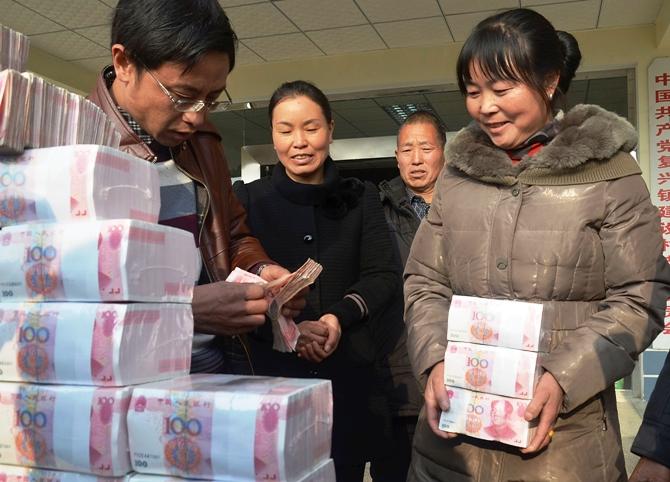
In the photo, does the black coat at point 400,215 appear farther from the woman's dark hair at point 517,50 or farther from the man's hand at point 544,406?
the man's hand at point 544,406

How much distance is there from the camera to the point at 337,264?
189 centimetres

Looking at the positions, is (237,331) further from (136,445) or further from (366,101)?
(366,101)

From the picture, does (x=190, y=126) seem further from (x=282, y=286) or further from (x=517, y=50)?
(x=517, y=50)

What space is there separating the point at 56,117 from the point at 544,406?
96 centimetres

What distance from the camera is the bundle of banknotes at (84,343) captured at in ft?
3.08

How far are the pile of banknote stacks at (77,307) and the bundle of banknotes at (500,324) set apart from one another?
52 centimetres

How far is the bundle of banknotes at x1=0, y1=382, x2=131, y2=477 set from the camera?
0.93 m

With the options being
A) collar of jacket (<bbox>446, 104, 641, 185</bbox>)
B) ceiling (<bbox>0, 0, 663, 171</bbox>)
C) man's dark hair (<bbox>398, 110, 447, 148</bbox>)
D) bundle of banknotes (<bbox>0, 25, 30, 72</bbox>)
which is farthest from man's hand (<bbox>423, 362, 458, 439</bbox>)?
ceiling (<bbox>0, 0, 663, 171</bbox>)

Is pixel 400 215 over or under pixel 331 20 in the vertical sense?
under

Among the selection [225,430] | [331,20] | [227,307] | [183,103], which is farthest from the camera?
[331,20]

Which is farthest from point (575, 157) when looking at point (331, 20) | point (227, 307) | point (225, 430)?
point (331, 20)

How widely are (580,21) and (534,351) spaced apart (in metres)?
4.82

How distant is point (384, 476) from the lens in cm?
200

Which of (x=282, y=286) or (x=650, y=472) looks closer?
(x=650, y=472)
